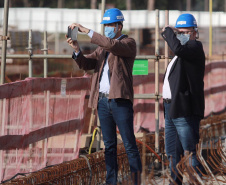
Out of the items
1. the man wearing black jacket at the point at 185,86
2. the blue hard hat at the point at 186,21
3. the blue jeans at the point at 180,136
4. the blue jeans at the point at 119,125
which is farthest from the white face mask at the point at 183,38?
the blue jeans at the point at 119,125

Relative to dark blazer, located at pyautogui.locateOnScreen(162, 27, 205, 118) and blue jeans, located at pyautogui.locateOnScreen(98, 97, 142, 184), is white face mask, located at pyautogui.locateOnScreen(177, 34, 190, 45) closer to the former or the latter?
dark blazer, located at pyautogui.locateOnScreen(162, 27, 205, 118)

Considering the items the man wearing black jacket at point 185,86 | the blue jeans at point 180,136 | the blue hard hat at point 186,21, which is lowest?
the blue jeans at point 180,136

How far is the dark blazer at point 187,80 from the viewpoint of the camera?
6406 mm

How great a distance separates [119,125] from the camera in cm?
655

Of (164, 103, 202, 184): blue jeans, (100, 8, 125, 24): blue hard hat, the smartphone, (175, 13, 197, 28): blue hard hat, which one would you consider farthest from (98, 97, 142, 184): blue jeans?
(175, 13, 197, 28): blue hard hat

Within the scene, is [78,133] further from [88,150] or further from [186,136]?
[186,136]

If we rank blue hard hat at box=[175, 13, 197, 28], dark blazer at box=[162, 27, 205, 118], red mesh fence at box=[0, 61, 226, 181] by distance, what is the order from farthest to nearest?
red mesh fence at box=[0, 61, 226, 181]
blue hard hat at box=[175, 13, 197, 28]
dark blazer at box=[162, 27, 205, 118]

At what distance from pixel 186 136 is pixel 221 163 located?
169 centimetres

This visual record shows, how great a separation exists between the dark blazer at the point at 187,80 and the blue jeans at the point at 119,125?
0.44m

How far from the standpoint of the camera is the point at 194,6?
310ft

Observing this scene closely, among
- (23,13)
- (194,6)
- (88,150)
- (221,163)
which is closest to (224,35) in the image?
(23,13)

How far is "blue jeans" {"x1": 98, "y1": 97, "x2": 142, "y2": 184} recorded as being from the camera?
258 inches

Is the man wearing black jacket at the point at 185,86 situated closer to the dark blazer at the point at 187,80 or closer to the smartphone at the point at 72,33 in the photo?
the dark blazer at the point at 187,80

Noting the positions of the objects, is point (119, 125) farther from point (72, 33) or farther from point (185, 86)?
point (72, 33)
